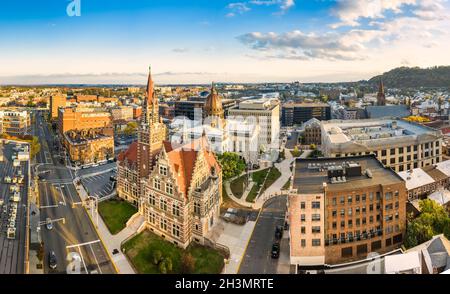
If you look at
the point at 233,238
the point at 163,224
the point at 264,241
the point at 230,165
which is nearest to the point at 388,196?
the point at 264,241

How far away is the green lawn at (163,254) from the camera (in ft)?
61.1

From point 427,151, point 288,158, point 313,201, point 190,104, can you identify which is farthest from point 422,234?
point 190,104

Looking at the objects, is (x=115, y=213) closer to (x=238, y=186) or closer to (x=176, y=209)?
(x=176, y=209)

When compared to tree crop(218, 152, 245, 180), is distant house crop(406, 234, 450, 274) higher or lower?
lower

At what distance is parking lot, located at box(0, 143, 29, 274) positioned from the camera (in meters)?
12.6

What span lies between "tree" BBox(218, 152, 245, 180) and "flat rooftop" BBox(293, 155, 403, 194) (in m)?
9.53

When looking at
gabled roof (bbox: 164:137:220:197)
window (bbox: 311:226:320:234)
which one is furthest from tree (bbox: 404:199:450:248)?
gabled roof (bbox: 164:137:220:197)

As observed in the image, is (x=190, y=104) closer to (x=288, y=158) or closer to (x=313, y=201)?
(x=288, y=158)

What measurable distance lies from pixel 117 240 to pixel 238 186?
565 inches

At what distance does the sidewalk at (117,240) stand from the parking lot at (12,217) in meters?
4.87

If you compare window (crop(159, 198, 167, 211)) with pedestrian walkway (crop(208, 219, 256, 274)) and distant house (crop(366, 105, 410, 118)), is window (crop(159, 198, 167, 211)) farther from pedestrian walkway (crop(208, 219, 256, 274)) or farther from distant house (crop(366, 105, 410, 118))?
distant house (crop(366, 105, 410, 118))
